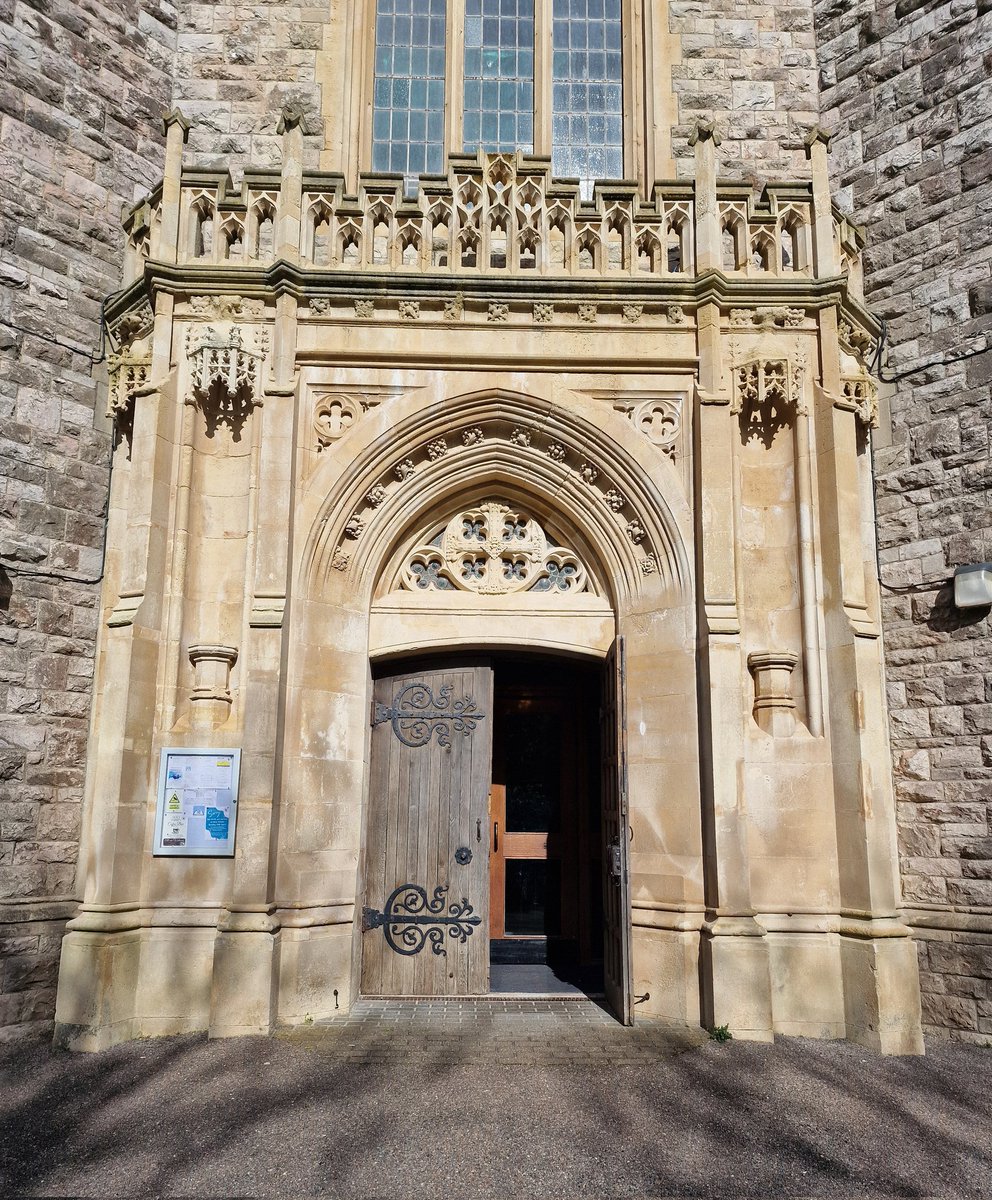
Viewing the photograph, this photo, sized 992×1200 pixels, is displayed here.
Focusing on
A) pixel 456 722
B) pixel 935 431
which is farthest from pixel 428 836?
pixel 935 431

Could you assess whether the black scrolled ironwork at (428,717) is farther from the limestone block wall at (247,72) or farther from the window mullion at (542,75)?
the window mullion at (542,75)

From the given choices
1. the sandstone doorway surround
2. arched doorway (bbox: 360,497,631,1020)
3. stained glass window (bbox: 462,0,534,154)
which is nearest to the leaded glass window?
stained glass window (bbox: 462,0,534,154)

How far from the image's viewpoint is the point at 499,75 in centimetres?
970

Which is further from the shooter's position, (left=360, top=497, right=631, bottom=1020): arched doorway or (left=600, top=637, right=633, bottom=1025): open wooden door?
(left=360, top=497, right=631, bottom=1020): arched doorway

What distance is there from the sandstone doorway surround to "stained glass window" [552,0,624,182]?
2.08m

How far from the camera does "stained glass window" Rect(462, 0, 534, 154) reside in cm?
956

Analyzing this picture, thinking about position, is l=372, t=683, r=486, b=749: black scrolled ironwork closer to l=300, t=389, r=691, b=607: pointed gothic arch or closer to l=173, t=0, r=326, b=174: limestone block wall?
l=300, t=389, r=691, b=607: pointed gothic arch

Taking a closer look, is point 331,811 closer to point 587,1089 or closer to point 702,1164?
point 587,1089

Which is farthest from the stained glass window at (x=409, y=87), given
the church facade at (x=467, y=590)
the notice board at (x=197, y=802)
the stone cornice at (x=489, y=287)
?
the notice board at (x=197, y=802)

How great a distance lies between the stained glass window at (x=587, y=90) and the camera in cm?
958

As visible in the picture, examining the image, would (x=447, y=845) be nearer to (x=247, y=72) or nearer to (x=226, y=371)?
(x=226, y=371)

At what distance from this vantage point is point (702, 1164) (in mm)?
4465

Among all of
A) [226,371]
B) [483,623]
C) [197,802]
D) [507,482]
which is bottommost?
[197,802]

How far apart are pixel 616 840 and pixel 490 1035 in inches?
64.4
